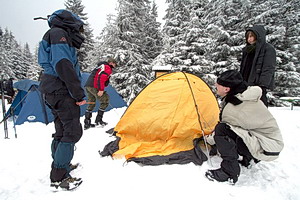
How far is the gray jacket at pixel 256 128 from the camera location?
2219 millimetres

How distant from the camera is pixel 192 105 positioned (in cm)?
332

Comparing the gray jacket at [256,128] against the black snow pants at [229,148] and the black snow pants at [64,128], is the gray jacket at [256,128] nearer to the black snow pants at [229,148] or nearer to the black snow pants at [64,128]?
the black snow pants at [229,148]

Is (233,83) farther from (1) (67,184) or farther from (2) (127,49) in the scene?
(2) (127,49)

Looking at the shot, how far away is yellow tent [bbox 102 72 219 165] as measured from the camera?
2906 mm

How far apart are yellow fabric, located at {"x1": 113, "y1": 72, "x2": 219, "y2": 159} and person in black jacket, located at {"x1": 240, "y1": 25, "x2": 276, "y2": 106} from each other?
3.14 ft

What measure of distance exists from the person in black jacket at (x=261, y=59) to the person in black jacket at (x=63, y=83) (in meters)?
2.84

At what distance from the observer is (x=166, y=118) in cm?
327

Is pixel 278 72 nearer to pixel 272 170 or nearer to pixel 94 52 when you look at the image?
pixel 272 170

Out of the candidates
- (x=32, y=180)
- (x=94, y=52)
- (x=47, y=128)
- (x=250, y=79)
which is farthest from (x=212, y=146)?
(x=94, y=52)

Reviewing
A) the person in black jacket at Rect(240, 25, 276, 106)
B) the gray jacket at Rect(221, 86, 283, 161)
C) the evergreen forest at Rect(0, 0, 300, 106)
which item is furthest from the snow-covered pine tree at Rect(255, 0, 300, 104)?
the gray jacket at Rect(221, 86, 283, 161)

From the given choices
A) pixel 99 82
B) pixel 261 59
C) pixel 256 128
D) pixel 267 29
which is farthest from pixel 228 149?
pixel 267 29

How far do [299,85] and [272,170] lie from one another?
1238 centimetres

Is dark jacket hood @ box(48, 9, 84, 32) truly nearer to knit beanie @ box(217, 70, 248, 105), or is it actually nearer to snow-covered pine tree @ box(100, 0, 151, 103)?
knit beanie @ box(217, 70, 248, 105)

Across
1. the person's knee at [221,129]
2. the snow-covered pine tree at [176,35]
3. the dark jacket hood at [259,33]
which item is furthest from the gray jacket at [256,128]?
the snow-covered pine tree at [176,35]
